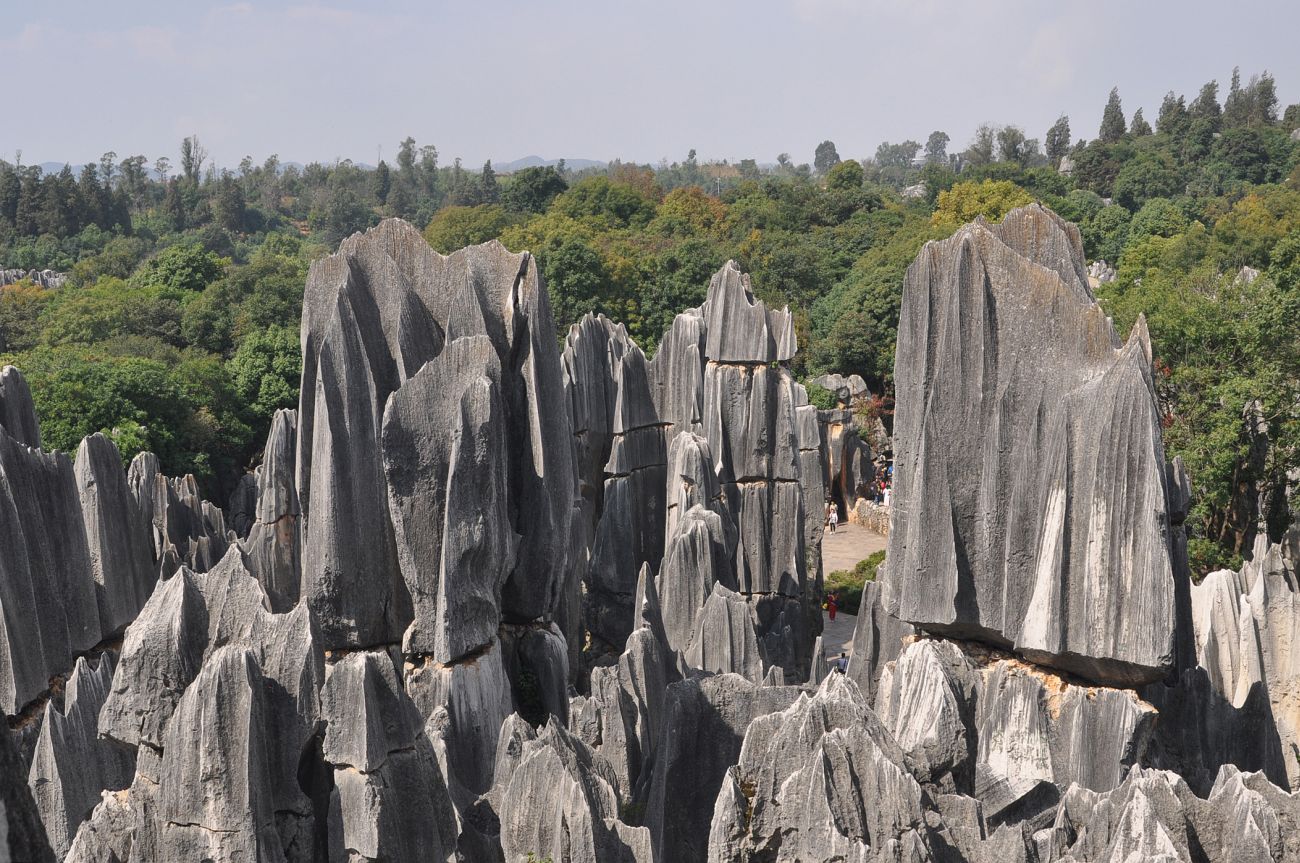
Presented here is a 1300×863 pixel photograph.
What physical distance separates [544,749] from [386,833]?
1.70 m

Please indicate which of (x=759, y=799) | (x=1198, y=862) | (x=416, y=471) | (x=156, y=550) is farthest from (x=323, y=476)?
(x=156, y=550)

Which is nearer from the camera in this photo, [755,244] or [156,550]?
[156,550]

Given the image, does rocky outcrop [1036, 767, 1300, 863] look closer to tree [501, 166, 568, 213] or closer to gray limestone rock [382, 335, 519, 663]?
gray limestone rock [382, 335, 519, 663]

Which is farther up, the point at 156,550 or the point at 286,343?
the point at 286,343

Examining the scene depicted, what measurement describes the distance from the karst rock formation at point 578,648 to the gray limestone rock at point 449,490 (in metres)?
0.03

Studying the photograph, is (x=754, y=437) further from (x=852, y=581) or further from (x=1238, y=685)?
(x=1238, y=685)

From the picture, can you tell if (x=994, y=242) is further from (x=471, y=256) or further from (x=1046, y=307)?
(x=471, y=256)

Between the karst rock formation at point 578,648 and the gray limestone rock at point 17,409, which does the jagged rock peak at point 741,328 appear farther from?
the gray limestone rock at point 17,409

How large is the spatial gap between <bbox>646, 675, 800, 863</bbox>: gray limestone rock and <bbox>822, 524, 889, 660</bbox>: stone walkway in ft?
59.9

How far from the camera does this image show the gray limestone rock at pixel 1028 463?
1059cm

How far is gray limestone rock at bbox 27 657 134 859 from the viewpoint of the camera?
11.9 metres

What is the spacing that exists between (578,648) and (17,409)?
816 centimetres

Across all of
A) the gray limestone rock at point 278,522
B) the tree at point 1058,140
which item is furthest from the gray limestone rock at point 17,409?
the tree at point 1058,140

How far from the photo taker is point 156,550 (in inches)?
872
